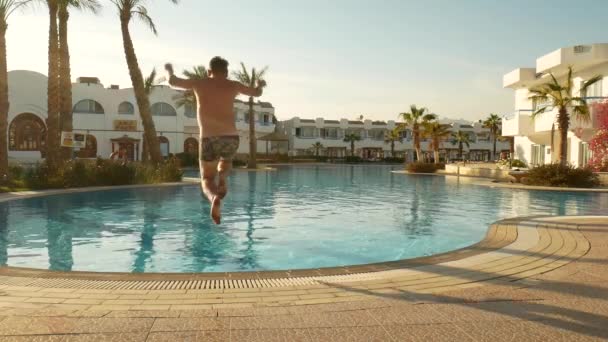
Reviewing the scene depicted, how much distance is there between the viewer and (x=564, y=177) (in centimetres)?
2334

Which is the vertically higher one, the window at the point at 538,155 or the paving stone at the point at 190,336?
the window at the point at 538,155

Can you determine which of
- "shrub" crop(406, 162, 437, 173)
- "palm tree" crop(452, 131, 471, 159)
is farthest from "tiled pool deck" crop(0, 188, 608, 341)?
"palm tree" crop(452, 131, 471, 159)

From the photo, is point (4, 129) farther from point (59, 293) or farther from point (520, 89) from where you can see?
point (520, 89)

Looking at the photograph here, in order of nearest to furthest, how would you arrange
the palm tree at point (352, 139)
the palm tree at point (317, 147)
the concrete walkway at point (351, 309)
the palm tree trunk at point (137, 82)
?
the concrete walkway at point (351, 309) < the palm tree trunk at point (137, 82) < the palm tree at point (317, 147) < the palm tree at point (352, 139)

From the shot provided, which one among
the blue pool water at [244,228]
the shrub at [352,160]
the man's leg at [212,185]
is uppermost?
the man's leg at [212,185]

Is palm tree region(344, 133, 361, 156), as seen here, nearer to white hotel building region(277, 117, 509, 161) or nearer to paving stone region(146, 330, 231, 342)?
white hotel building region(277, 117, 509, 161)

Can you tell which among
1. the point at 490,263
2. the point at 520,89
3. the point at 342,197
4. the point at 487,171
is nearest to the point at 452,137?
the point at 520,89

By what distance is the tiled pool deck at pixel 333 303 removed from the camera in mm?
3705

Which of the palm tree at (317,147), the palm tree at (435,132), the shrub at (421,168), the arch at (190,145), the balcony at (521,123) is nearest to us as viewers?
the balcony at (521,123)

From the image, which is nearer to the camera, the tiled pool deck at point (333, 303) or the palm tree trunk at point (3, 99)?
the tiled pool deck at point (333, 303)

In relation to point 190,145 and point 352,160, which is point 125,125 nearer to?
point 190,145

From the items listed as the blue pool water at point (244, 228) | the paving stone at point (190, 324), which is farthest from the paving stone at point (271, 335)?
the blue pool water at point (244, 228)

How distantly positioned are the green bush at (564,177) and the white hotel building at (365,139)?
50.8m

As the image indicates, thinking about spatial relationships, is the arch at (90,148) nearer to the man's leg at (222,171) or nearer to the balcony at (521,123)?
the balcony at (521,123)
